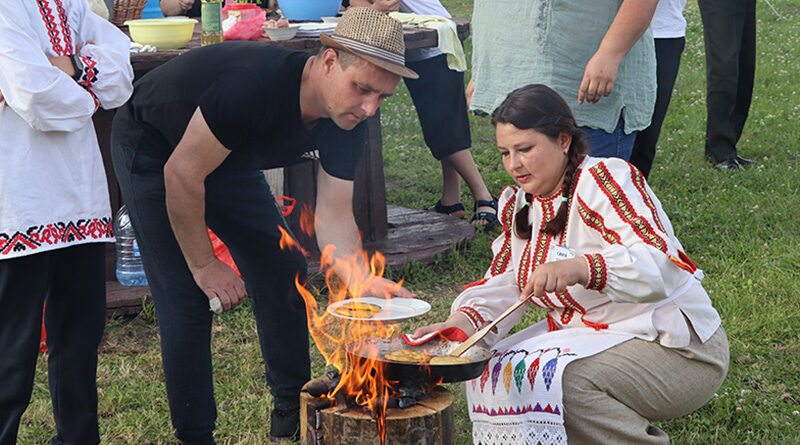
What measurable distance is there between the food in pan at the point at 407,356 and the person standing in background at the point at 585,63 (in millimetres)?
1127

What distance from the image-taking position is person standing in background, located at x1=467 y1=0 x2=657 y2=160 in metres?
3.36

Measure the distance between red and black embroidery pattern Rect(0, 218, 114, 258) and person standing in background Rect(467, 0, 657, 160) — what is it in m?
1.67

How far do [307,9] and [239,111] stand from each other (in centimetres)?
303

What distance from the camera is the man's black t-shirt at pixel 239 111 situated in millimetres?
2793

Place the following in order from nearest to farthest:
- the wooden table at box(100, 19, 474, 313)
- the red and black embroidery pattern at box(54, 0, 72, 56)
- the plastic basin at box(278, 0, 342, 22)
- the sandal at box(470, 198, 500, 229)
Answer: the red and black embroidery pattern at box(54, 0, 72, 56) < the wooden table at box(100, 19, 474, 313) < the plastic basin at box(278, 0, 342, 22) < the sandal at box(470, 198, 500, 229)

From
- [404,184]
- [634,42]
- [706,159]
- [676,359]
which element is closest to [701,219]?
[706,159]

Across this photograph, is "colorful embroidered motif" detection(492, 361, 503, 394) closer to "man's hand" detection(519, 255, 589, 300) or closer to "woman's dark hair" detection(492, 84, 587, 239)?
"man's hand" detection(519, 255, 589, 300)

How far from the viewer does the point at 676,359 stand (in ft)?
9.17

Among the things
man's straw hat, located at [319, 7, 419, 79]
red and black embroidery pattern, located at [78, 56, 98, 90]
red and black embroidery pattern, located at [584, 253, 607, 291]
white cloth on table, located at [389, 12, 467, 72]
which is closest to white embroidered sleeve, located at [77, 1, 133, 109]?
red and black embroidery pattern, located at [78, 56, 98, 90]

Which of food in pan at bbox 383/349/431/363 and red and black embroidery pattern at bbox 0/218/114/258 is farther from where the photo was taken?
red and black embroidery pattern at bbox 0/218/114/258

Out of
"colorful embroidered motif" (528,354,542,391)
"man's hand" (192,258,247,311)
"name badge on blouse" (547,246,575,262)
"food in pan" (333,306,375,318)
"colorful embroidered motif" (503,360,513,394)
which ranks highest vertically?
"name badge on blouse" (547,246,575,262)

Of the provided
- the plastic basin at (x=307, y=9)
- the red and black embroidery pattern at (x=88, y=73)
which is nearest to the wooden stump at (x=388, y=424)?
the red and black embroidery pattern at (x=88, y=73)

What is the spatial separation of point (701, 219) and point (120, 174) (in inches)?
168

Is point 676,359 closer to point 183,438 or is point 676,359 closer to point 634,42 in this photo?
point 634,42
